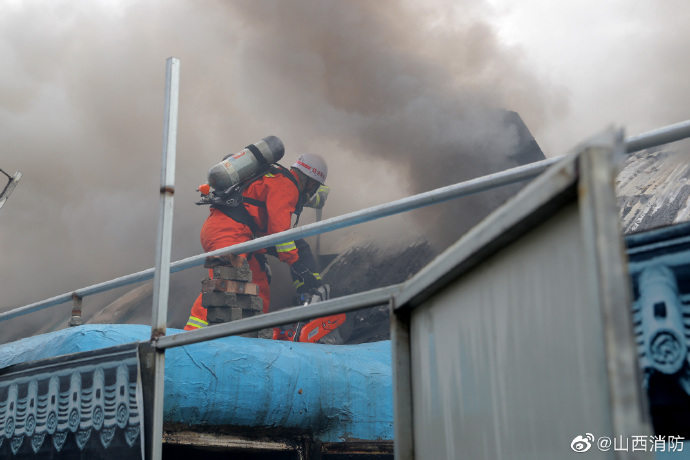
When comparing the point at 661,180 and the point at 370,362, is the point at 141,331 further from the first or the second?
the point at 661,180

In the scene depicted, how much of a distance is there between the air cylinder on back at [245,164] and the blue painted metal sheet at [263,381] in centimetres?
292

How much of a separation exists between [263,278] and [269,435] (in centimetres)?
324

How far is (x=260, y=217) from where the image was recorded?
21.7 feet

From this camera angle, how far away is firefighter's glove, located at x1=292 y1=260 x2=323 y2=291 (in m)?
6.05

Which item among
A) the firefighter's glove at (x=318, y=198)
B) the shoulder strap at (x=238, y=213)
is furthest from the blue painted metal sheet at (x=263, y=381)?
the firefighter's glove at (x=318, y=198)

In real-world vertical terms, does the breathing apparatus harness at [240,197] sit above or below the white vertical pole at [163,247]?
above

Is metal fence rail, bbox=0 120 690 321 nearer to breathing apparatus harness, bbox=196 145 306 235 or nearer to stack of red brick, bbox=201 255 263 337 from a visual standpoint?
stack of red brick, bbox=201 255 263 337

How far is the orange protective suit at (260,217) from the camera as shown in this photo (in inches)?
254

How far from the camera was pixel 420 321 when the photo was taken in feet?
4.38

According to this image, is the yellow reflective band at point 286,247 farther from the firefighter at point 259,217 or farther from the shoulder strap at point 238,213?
the shoulder strap at point 238,213

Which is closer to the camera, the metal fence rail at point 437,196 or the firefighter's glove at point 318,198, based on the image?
the metal fence rail at point 437,196

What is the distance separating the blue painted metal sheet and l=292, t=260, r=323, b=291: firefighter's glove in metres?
2.28

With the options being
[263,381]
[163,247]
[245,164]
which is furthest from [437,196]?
[245,164]

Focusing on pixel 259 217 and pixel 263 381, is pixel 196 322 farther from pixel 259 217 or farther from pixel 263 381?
pixel 263 381
